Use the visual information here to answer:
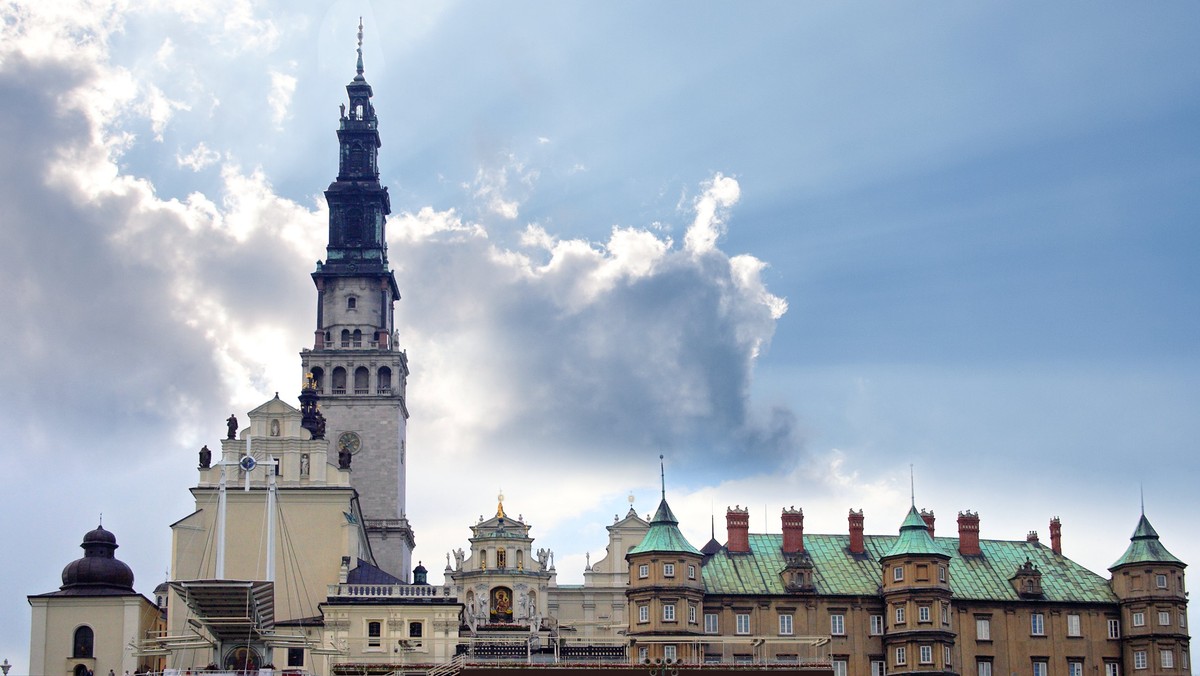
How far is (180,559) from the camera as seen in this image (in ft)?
382

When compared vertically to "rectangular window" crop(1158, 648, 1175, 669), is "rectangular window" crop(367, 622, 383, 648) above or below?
above

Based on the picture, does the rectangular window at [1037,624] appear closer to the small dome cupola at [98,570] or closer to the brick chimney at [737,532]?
the brick chimney at [737,532]

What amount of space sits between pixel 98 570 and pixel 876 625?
4802 cm

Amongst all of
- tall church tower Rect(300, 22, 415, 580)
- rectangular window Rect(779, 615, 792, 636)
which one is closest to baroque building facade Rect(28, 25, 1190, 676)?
rectangular window Rect(779, 615, 792, 636)

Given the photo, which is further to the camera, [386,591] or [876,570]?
[876,570]

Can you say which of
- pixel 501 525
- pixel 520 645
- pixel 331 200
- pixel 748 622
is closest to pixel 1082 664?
pixel 748 622

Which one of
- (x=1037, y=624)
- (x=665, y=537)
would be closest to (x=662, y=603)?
(x=665, y=537)

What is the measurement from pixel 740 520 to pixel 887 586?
11.1 metres

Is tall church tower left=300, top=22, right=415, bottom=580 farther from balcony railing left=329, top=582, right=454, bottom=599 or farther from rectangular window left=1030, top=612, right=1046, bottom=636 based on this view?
rectangular window left=1030, top=612, right=1046, bottom=636

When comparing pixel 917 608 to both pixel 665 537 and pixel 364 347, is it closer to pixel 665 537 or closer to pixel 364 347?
pixel 665 537

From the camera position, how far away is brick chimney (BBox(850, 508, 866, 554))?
122m

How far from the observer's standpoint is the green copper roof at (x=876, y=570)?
11738 centimetres

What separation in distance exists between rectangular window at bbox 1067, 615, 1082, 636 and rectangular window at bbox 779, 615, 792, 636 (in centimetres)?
1787

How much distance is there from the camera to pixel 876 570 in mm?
119500
